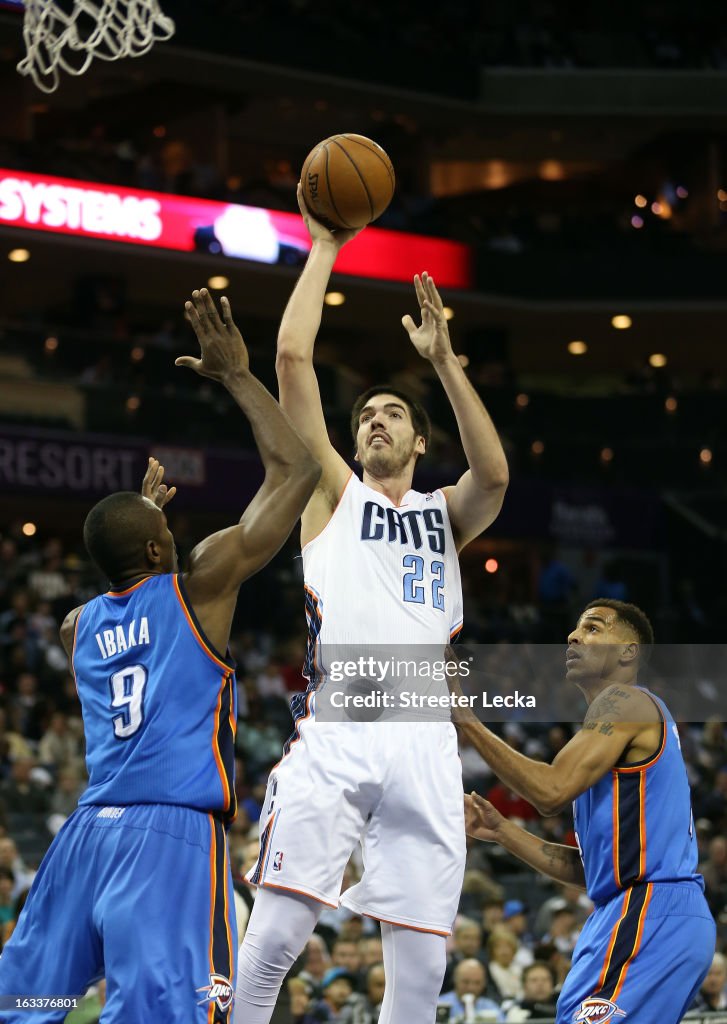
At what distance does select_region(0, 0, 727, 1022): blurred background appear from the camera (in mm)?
16531

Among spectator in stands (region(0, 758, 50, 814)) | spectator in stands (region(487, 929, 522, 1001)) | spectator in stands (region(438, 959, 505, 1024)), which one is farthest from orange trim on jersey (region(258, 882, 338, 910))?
spectator in stands (region(0, 758, 50, 814))

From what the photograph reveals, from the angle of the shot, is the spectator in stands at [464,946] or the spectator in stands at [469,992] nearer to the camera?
the spectator in stands at [469,992]

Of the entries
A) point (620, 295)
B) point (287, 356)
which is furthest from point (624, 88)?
point (287, 356)

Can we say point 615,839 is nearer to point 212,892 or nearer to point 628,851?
point 628,851

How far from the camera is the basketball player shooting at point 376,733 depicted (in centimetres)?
540

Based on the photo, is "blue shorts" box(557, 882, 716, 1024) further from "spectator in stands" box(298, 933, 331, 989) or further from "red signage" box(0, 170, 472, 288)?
"red signage" box(0, 170, 472, 288)

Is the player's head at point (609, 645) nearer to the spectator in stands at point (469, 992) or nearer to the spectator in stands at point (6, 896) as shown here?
the spectator in stands at point (469, 992)

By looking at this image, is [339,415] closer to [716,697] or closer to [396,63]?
[716,697]

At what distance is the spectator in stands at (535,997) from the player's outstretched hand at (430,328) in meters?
4.68

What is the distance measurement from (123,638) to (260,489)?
0.66 meters

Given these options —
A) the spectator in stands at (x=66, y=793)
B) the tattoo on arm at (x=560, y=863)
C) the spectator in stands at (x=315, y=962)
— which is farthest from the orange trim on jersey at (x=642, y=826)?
the spectator in stands at (x=66, y=793)

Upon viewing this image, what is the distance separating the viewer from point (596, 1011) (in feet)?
17.7

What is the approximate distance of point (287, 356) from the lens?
5742mm

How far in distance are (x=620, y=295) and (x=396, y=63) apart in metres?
5.48
